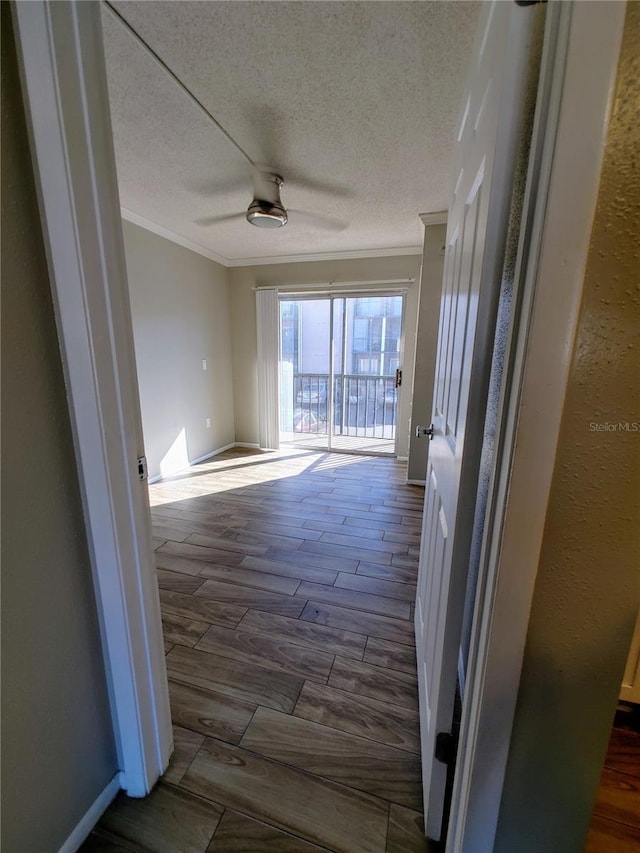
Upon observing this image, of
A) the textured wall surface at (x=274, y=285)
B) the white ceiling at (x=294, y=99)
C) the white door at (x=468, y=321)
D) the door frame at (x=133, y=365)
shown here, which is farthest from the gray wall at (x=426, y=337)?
the door frame at (x=133, y=365)

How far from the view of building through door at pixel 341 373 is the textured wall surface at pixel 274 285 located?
314mm

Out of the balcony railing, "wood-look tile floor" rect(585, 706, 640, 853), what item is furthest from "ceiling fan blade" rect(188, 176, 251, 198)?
"wood-look tile floor" rect(585, 706, 640, 853)

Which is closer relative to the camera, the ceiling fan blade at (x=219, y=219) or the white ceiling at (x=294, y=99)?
the white ceiling at (x=294, y=99)

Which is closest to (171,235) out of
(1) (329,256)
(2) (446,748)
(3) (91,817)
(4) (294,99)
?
(1) (329,256)

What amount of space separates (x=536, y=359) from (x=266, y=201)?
7.34 feet

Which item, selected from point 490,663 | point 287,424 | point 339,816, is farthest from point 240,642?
point 287,424

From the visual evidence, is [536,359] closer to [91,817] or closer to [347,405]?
[91,817]

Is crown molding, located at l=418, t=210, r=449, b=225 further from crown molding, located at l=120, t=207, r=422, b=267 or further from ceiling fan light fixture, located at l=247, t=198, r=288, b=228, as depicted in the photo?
ceiling fan light fixture, located at l=247, t=198, r=288, b=228

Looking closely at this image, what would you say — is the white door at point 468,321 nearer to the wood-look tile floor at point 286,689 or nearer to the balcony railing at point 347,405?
the wood-look tile floor at point 286,689

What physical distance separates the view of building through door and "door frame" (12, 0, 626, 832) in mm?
3504

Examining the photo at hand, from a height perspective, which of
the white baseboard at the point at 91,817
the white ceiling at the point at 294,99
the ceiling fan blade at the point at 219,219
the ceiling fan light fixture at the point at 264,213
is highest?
the ceiling fan blade at the point at 219,219

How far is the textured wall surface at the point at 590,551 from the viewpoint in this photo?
43 centimetres

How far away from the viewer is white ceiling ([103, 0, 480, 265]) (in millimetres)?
1125

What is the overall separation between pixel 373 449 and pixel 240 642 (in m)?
3.30
